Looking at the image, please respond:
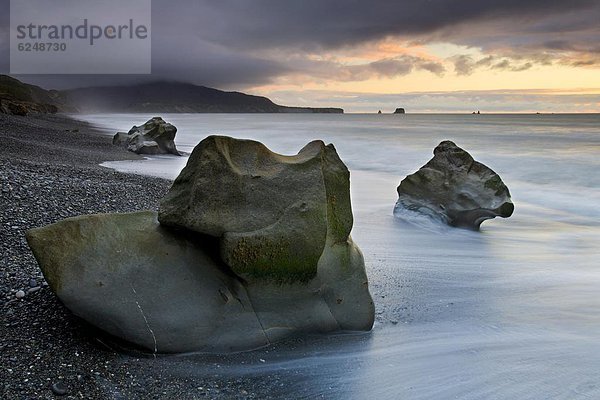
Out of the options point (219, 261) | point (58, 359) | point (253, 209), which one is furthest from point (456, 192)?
point (58, 359)

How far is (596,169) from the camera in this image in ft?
44.3

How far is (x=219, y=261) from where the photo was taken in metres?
3.40

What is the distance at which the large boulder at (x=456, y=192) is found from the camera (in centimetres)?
699

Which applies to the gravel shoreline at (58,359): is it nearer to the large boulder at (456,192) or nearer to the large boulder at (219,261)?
the large boulder at (219,261)

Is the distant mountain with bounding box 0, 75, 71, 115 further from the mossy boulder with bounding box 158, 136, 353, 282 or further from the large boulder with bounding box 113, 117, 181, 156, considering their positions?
the mossy boulder with bounding box 158, 136, 353, 282

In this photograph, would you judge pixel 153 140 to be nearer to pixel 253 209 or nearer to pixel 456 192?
pixel 456 192

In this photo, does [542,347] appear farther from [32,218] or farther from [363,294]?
[32,218]

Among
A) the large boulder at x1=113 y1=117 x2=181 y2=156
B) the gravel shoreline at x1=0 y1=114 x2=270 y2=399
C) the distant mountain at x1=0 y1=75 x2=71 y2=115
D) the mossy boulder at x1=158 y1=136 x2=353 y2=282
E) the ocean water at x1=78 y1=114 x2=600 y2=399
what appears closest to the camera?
the gravel shoreline at x1=0 y1=114 x2=270 y2=399

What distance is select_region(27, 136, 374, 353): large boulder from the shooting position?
306 cm

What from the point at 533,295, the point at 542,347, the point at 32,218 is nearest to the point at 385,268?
the point at 533,295

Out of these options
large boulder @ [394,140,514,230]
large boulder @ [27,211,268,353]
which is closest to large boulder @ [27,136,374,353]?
large boulder @ [27,211,268,353]

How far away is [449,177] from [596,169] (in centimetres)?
826

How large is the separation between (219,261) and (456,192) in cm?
463

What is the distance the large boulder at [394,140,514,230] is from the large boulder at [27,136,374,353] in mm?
3838
